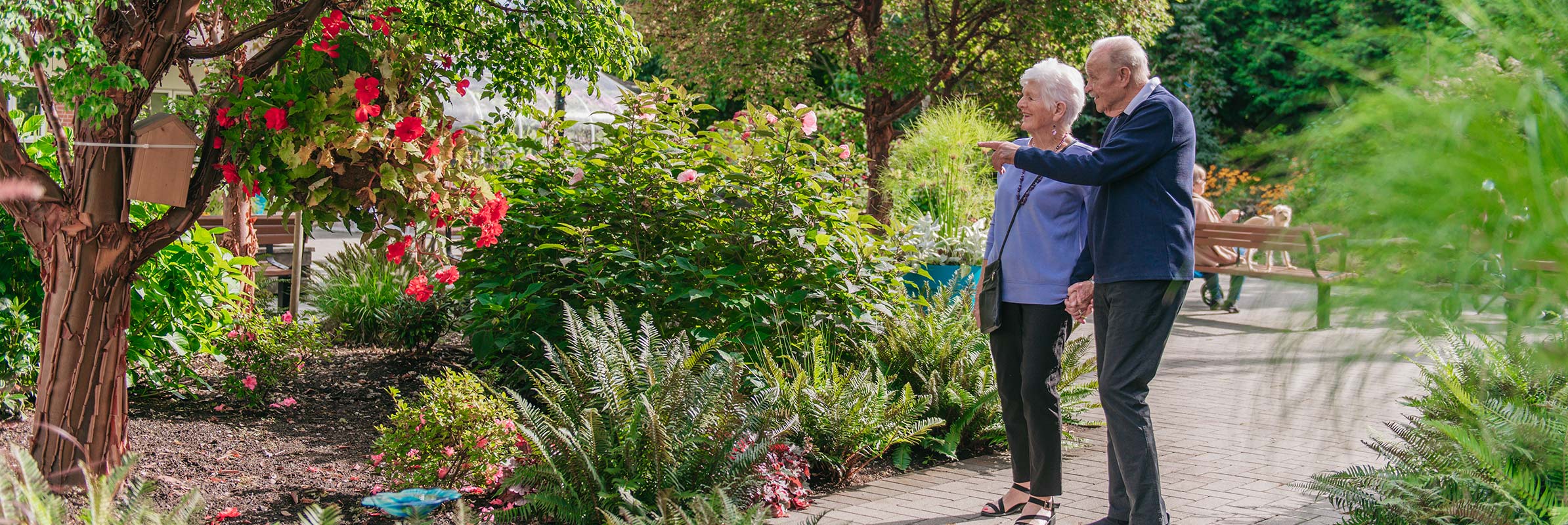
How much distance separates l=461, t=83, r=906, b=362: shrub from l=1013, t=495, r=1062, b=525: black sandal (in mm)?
1524

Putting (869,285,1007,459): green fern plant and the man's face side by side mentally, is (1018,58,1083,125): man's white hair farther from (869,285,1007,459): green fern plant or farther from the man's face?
(869,285,1007,459): green fern plant

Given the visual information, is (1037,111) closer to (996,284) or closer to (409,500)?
(996,284)

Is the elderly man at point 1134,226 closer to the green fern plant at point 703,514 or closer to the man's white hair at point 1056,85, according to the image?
the man's white hair at point 1056,85

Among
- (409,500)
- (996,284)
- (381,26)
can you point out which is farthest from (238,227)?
(996,284)

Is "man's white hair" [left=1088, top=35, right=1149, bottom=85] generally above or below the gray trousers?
above

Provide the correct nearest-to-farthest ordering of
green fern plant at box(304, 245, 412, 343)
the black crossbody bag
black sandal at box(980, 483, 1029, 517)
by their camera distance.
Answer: the black crossbody bag, black sandal at box(980, 483, 1029, 517), green fern plant at box(304, 245, 412, 343)

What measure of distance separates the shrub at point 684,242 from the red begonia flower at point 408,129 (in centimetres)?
158

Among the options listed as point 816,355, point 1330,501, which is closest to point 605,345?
point 816,355

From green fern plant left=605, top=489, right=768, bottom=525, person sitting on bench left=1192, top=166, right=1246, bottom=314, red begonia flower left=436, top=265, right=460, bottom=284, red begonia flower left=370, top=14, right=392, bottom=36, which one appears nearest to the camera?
green fern plant left=605, top=489, right=768, bottom=525

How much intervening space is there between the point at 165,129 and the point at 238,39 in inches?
14.9

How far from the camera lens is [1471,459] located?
3.12m

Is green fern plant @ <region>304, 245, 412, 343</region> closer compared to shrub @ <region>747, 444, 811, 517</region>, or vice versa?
shrub @ <region>747, 444, 811, 517</region>

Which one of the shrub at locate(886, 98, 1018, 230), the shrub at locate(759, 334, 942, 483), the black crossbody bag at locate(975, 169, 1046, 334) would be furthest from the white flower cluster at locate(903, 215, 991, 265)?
the black crossbody bag at locate(975, 169, 1046, 334)

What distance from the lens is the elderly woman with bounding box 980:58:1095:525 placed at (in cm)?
362
